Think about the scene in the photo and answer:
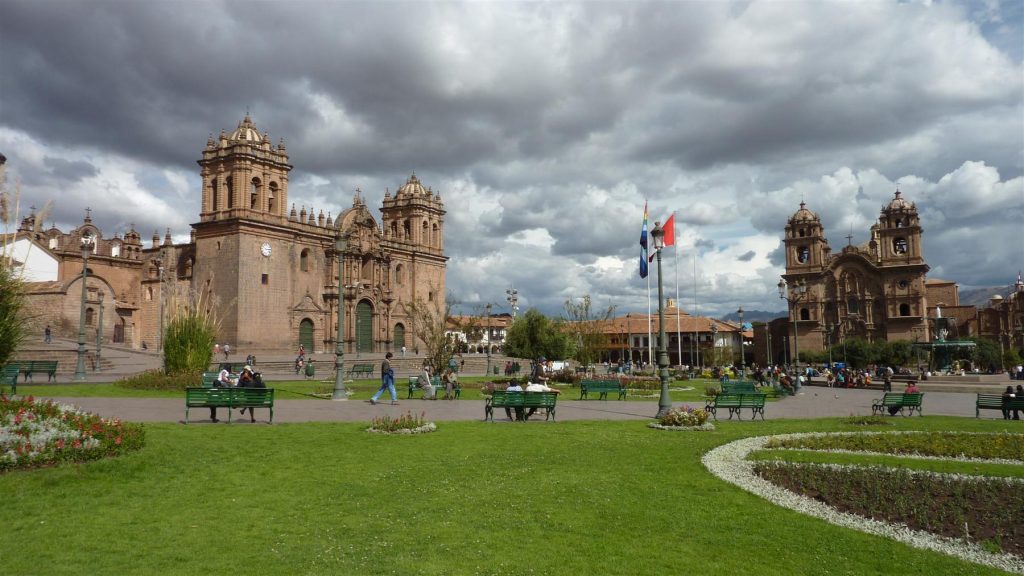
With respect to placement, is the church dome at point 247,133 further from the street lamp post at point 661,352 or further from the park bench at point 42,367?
the street lamp post at point 661,352

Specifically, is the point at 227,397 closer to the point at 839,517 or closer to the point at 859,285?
the point at 839,517

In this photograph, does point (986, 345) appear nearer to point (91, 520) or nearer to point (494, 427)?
point (494, 427)

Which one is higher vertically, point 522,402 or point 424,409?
point 522,402

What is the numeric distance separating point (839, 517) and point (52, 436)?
10.3m

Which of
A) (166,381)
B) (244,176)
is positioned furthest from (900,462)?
(244,176)

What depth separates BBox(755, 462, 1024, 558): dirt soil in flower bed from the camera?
6.94m

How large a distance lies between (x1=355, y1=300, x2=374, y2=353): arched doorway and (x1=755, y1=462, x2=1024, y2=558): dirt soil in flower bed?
48547 millimetres

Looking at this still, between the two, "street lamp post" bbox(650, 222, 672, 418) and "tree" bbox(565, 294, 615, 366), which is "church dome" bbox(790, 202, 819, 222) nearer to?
"tree" bbox(565, 294, 615, 366)

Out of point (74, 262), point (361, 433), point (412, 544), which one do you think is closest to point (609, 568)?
point (412, 544)

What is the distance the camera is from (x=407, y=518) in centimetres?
706

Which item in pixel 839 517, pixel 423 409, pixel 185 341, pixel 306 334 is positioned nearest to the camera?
pixel 839 517

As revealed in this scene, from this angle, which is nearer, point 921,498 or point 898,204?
point 921,498

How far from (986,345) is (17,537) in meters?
71.7

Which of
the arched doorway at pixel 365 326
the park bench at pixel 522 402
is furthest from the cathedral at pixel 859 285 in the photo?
the park bench at pixel 522 402
